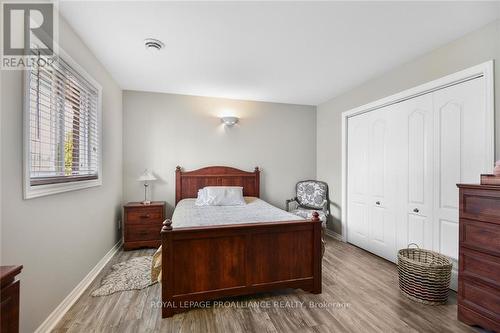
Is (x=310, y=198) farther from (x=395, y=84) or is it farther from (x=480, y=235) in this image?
(x=480, y=235)

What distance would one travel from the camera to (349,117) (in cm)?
383

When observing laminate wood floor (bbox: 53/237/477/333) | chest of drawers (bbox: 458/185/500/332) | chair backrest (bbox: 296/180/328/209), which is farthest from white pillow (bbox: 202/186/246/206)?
chest of drawers (bbox: 458/185/500/332)

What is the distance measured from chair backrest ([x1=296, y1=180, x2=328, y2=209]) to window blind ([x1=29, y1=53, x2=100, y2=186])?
10.7 ft

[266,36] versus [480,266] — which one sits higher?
[266,36]

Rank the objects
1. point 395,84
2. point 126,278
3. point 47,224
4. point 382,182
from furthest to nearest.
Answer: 1. point 382,182
2. point 395,84
3. point 126,278
4. point 47,224

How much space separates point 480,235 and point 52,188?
10.6 ft

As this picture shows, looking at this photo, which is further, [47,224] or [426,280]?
[426,280]

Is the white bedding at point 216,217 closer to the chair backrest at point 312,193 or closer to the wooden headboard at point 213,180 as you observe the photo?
the wooden headboard at point 213,180

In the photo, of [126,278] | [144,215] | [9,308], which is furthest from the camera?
[144,215]

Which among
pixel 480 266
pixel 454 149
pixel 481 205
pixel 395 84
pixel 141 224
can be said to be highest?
pixel 395 84

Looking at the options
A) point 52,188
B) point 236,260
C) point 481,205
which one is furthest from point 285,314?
point 52,188

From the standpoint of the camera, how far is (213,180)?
4113 millimetres

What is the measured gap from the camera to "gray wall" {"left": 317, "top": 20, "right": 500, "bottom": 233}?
6.86 ft

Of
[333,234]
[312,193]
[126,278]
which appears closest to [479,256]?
[333,234]
